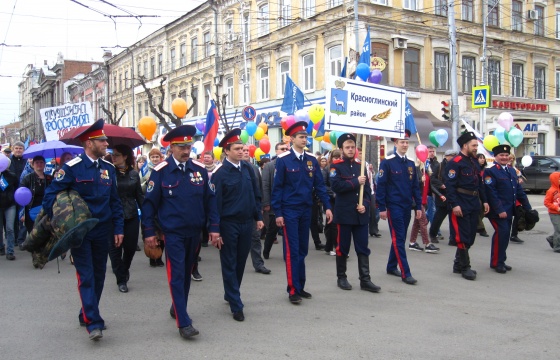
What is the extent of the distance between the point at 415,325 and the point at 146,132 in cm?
919

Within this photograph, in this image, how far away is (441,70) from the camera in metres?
27.6

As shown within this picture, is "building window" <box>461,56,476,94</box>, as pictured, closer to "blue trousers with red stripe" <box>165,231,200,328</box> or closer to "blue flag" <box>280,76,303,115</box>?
"blue flag" <box>280,76,303,115</box>

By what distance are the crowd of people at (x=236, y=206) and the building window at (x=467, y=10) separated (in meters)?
21.5

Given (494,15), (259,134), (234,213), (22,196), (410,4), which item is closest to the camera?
(234,213)

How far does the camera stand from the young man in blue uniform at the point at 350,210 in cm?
670

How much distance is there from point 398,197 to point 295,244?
1.76 meters

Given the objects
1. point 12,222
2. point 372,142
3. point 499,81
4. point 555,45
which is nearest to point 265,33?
point 372,142

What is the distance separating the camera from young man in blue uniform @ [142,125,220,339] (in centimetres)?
498

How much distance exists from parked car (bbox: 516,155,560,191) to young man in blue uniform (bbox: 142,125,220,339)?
20.5 metres

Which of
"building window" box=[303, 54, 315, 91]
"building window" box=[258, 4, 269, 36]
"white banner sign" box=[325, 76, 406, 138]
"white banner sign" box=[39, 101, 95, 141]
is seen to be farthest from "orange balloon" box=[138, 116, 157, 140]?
"building window" box=[258, 4, 269, 36]

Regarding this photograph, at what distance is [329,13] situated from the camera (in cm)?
2600

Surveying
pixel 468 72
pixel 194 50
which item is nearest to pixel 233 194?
pixel 468 72

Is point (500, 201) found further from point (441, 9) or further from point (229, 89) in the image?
point (229, 89)

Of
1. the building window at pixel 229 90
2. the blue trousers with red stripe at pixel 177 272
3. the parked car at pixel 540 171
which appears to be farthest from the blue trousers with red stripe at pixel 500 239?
the building window at pixel 229 90
